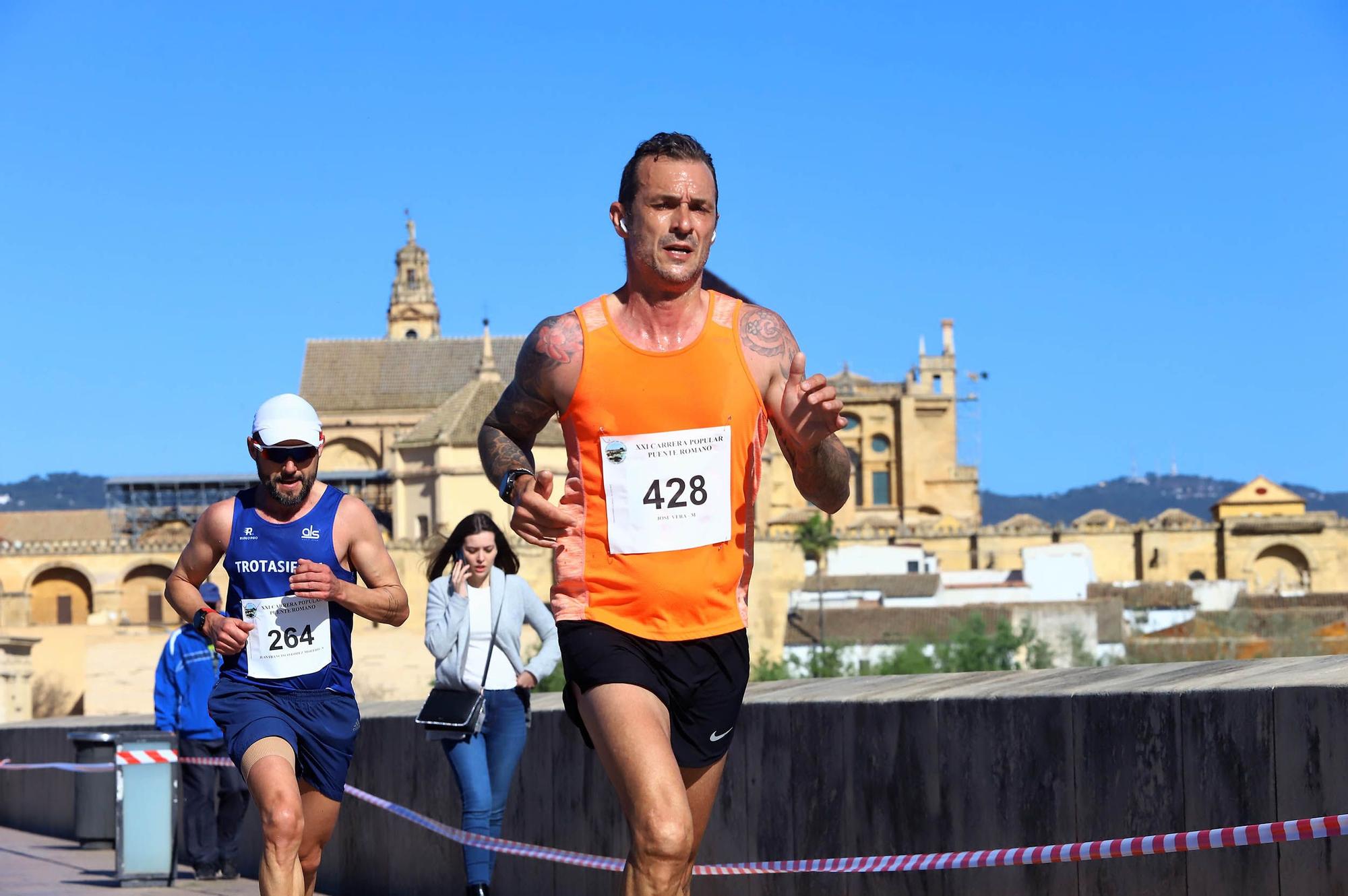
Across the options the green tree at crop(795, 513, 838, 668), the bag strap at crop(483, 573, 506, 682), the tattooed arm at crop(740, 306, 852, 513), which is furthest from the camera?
the green tree at crop(795, 513, 838, 668)

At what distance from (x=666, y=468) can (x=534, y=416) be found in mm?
534

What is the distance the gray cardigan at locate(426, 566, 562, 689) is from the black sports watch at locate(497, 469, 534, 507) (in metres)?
3.77

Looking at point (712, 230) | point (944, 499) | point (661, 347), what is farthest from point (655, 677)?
point (944, 499)

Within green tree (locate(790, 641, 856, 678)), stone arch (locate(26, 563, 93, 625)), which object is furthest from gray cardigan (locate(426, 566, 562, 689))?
stone arch (locate(26, 563, 93, 625))

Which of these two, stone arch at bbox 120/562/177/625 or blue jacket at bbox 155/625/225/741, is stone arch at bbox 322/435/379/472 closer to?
stone arch at bbox 120/562/177/625

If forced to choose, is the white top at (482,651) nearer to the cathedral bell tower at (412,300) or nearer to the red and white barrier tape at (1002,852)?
the red and white barrier tape at (1002,852)

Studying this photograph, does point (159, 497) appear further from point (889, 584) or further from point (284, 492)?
point (284, 492)

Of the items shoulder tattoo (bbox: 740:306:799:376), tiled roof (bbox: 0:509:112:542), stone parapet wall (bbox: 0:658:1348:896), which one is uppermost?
tiled roof (bbox: 0:509:112:542)

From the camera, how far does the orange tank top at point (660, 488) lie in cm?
462

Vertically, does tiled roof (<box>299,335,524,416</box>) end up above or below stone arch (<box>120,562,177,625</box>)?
above

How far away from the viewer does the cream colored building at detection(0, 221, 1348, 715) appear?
232 feet

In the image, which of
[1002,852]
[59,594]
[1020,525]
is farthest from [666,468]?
[1020,525]

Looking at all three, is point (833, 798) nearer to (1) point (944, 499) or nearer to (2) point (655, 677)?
(2) point (655, 677)

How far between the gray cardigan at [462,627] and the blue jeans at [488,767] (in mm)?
194
